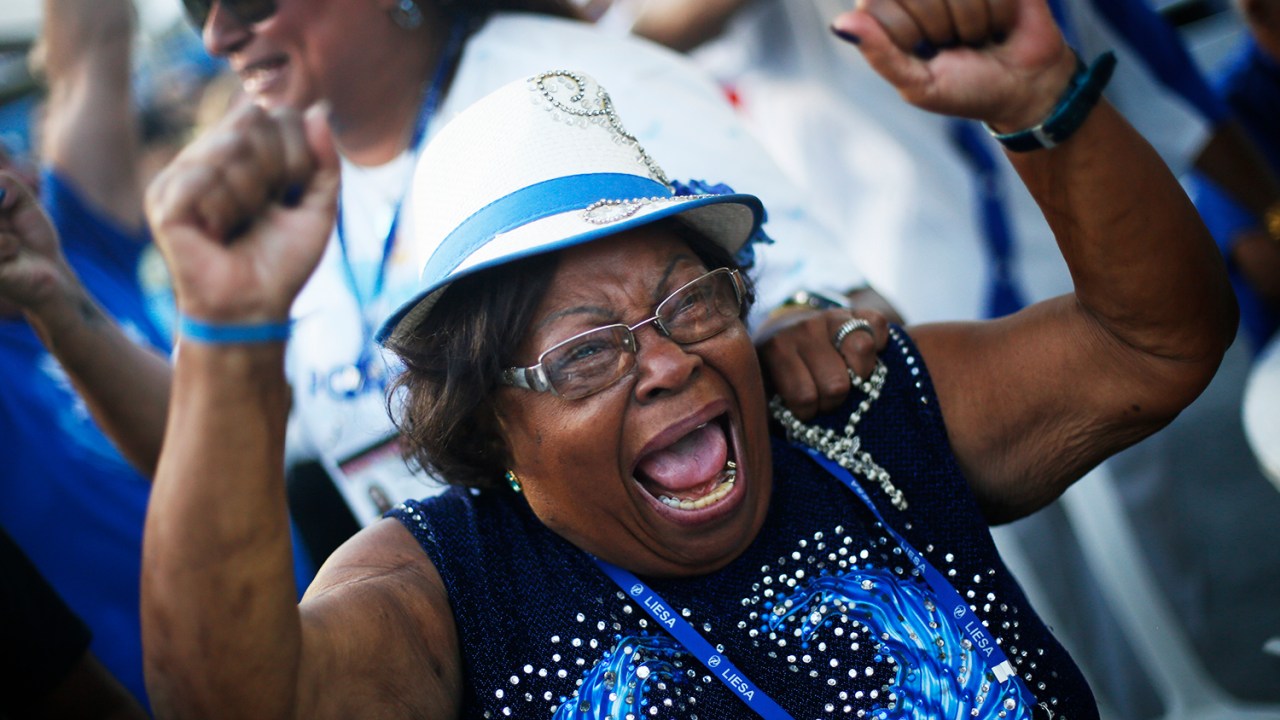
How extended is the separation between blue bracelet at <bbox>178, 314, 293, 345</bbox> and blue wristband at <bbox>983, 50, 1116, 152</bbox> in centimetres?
122

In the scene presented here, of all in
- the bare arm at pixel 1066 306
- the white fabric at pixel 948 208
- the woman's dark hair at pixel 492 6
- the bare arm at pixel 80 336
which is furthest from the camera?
the white fabric at pixel 948 208

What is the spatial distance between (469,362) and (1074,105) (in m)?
1.09

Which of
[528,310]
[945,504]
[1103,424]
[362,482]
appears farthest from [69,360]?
[1103,424]

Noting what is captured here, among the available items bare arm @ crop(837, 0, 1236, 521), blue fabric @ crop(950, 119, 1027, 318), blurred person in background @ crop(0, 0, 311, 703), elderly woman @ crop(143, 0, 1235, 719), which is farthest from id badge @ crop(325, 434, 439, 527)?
blue fabric @ crop(950, 119, 1027, 318)

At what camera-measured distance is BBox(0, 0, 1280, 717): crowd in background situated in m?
2.64

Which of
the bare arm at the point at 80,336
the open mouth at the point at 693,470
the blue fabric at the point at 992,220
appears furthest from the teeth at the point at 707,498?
the blue fabric at the point at 992,220

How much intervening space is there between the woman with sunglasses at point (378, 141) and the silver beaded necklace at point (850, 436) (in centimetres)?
48

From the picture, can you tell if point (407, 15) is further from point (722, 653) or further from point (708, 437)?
point (722, 653)

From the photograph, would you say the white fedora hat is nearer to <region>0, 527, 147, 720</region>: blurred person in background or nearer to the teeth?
the teeth

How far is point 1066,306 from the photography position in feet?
6.57

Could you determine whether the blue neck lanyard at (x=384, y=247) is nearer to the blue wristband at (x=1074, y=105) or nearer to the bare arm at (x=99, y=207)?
the bare arm at (x=99, y=207)

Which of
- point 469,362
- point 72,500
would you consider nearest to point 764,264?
point 469,362

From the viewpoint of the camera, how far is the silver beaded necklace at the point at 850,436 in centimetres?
204

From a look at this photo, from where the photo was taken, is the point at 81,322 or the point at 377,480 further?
the point at 377,480
